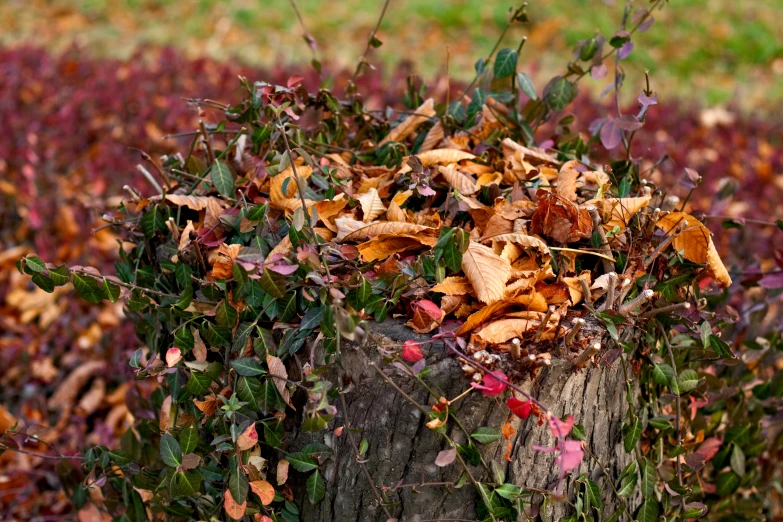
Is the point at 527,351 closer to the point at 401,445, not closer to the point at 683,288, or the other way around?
the point at 401,445

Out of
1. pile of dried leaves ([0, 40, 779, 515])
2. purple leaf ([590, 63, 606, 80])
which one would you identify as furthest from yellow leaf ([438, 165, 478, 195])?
purple leaf ([590, 63, 606, 80])

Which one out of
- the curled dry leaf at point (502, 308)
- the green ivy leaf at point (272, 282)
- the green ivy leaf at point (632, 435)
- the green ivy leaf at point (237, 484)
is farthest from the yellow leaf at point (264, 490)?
the green ivy leaf at point (632, 435)

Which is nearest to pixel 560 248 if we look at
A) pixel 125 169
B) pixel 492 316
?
pixel 492 316

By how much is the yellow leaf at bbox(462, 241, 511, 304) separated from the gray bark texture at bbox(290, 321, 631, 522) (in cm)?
14

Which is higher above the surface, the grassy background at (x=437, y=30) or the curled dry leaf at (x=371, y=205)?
the curled dry leaf at (x=371, y=205)

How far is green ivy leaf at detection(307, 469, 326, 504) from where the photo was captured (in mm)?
1431

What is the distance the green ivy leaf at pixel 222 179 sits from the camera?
161 cm

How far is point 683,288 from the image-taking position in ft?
5.33

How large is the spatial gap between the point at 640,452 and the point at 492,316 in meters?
0.57

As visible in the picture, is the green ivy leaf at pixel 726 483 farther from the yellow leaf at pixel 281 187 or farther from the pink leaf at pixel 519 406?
the yellow leaf at pixel 281 187

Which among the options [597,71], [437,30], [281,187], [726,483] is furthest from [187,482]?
[437,30]

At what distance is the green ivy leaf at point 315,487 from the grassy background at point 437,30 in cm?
635

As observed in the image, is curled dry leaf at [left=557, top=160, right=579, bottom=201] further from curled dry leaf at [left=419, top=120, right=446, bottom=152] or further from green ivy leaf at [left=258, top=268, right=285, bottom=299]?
green ivy leaf at [left=258, top=268, right=285, bottom=299]

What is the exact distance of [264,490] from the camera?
1.42 meters
